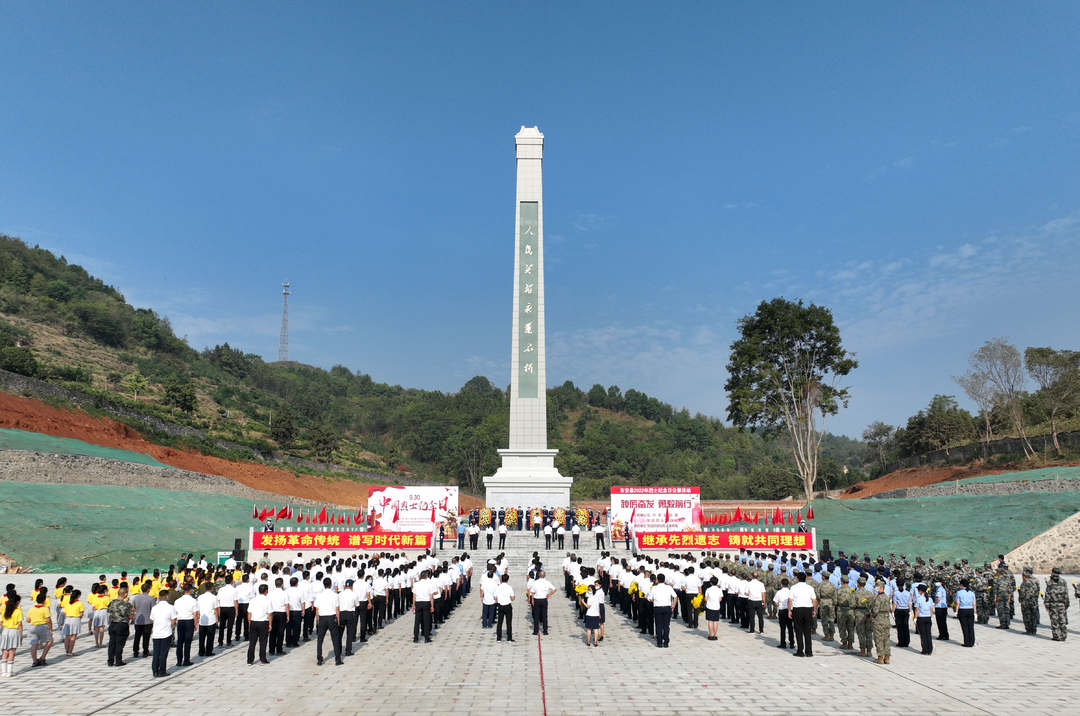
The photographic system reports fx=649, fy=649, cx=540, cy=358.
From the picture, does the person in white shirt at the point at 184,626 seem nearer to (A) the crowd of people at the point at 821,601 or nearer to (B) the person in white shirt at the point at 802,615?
(A) the crowd of people at the point at 821,601

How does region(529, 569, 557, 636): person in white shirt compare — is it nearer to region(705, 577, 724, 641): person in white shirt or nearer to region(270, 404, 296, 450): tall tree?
region(705, 577, 724, 641): person in white shirt

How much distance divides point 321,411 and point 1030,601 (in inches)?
3287

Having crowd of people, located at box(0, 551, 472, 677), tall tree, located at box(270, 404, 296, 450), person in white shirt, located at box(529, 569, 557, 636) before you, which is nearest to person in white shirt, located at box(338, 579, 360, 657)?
crowd of people, located at box(0, 551, 472, 677)

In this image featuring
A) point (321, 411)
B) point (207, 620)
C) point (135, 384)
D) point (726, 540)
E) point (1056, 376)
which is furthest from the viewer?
point (321, 411)

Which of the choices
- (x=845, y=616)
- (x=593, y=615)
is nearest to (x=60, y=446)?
(x=593, y=615)

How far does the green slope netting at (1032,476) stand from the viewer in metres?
28.2

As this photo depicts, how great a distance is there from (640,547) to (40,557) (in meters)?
17.8

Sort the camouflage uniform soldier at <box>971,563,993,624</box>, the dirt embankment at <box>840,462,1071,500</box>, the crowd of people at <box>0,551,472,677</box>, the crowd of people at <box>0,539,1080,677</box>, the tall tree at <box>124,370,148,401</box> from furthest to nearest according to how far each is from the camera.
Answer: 1. the tall tree at <box>124,370,148,401</box>
2. the dirt embankment at <box>840,462,1071,500</box>
3. the camouflage uniform soldier at <box>971,563,993,624</box>
4. the crowd of people at <box>0,539,1080,677</box>
5. the crowd of people at <box>0,551,472,677</box>

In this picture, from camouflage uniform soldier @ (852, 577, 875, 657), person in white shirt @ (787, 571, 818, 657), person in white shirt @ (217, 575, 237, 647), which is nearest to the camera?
camouflage uniform soldier @ (852, 577, 875, 657)

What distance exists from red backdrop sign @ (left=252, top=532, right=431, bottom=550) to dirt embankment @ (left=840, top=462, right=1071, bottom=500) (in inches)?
1353

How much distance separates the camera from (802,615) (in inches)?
382

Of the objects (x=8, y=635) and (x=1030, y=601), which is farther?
(x=1030, y=601)

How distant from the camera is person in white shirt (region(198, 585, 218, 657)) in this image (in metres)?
9.33

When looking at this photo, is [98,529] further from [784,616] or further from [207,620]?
[784,616]
